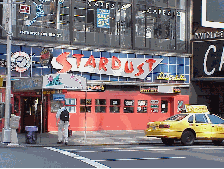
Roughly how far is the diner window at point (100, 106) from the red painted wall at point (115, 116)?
194 mm

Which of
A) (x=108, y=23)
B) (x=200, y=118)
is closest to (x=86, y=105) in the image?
(x=108, y=23)

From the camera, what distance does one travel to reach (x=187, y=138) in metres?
19.6

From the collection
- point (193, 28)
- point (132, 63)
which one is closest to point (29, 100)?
point (132, 63)

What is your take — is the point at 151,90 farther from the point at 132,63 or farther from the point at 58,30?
the point at 58,30

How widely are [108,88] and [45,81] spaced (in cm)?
863

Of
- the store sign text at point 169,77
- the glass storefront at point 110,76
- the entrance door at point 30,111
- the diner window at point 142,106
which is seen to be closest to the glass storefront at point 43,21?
the glass storefront at point 110,76

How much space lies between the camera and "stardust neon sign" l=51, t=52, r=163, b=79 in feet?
86.7

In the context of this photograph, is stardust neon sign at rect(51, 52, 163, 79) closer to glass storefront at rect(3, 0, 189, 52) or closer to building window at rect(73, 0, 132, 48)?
glass storefront at rect(3, 0, 189, 52)

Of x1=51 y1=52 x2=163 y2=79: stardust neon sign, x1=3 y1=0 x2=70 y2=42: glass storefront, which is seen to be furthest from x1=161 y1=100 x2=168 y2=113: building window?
x1=3 y1=0 x2=70 y2=42: glass storefront

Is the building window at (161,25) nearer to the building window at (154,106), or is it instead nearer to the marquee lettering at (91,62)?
the marquee lettering at (91,62)

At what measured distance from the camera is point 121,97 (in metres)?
28.4

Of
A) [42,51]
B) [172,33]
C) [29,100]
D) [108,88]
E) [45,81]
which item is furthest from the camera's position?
A: [172,33]

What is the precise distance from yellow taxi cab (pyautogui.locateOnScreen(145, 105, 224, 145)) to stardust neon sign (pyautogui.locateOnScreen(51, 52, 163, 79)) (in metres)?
8.42

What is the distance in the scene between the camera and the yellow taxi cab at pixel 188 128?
19.2 m
